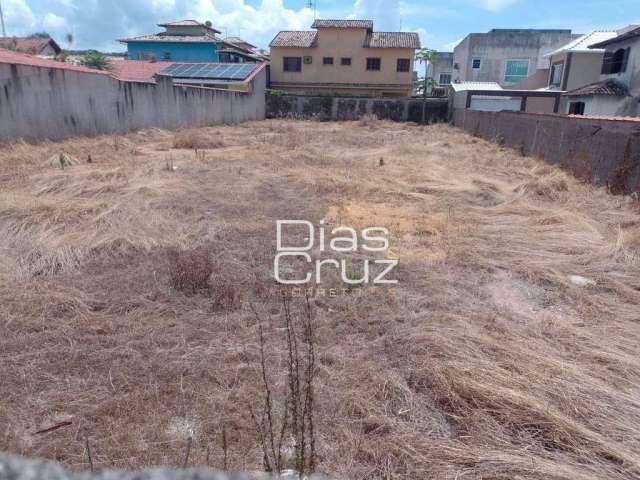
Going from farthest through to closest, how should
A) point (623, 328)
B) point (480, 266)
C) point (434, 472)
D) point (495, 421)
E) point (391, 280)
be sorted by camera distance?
point (480, 266) < point (391, 280) < point (623, 328) < point (495, 421) < point (434, 472)

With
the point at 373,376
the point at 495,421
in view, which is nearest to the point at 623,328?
the point at 495,421

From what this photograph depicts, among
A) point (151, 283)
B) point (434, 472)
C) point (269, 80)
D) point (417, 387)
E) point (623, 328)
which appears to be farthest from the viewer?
point (269, 80)

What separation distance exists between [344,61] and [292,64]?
3.41 meters

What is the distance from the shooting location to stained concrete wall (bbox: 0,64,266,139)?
347 inches

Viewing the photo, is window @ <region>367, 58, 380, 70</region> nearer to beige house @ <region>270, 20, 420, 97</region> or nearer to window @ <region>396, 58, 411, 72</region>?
beige house @ <region>270, 20, 420, 97</region>

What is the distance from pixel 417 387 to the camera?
7.46 feet

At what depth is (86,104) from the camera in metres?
11.1

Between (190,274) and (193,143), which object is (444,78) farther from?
(190,274)

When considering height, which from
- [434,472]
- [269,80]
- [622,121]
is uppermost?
[269,80]

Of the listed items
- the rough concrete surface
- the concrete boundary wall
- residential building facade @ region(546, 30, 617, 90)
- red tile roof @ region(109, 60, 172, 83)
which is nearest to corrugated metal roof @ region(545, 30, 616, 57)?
residential building facade @ region(546, 30, 617, 90)

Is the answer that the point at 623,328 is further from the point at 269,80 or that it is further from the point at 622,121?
the point at 269,80

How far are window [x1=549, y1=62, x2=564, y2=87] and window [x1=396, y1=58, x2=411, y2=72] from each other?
27.5 ft

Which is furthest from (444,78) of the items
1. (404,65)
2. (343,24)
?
(343,24)

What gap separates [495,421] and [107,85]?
43.0 ft
